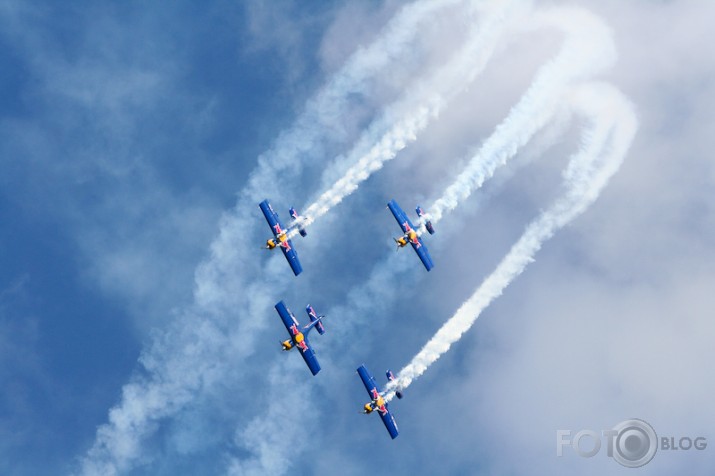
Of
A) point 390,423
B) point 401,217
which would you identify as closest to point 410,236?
point 401,217

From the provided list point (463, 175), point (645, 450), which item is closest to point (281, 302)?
point (463, 175)

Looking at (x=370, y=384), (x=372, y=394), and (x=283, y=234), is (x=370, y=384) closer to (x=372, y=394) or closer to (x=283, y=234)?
(x=372, y=394)

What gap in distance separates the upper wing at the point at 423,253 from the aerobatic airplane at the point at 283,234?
36.2ft

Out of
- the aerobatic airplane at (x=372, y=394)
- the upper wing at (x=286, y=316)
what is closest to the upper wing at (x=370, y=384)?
the aerobatic airplane at (x=372, y=394)

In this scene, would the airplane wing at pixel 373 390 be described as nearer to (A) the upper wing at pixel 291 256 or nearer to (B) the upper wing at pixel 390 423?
(B) the upper wing at pixel 390 423

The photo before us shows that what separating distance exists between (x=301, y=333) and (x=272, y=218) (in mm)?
11775

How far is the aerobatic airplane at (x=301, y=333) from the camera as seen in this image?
113000mm

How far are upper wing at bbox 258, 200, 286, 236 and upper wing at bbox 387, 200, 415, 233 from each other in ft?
35.8

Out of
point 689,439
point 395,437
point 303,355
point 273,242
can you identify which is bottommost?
point 689,439

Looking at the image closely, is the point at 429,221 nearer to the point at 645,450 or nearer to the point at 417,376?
the point at 417,376

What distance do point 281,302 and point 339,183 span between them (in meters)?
14.2

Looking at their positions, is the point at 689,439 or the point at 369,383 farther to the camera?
the point at 369,383

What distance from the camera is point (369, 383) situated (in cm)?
11294

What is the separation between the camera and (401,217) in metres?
113
